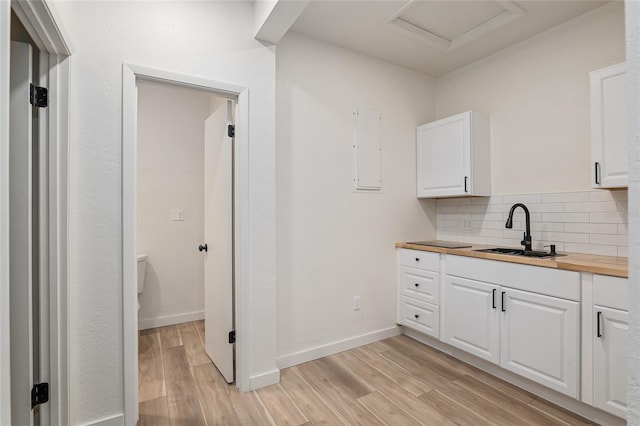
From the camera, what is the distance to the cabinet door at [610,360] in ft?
5.46

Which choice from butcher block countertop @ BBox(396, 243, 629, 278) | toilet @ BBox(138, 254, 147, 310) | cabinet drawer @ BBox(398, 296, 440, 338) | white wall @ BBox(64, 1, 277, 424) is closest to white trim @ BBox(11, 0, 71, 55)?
white wall @ BBox(64, 1, 277, 424)

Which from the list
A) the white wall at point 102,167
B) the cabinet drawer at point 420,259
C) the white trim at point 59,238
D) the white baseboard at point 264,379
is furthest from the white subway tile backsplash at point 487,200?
the white trim at point 59,238

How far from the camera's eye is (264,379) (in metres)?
2.19

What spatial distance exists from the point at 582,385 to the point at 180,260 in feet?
11.4

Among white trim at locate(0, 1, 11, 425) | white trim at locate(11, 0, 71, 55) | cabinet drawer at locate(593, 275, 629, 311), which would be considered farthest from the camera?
cabinet drawer at locate(593, 275, 629, 311)

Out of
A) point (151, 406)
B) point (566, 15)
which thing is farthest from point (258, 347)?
point (566, 15)

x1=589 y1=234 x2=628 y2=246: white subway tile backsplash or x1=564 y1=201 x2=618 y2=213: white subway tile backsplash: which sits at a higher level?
x1=564 y1=201 x2=618 y2=213: white subway tile backsplash

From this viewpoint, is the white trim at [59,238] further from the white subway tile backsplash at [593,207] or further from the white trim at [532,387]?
the white subway tile backsplash at [593,207]

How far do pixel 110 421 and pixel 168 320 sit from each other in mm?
1723

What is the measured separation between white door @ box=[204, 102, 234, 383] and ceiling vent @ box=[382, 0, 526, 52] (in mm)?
1507

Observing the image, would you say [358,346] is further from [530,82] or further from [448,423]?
[530,82]

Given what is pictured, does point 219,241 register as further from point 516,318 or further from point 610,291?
point 610,291

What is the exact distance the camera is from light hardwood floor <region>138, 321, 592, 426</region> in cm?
186

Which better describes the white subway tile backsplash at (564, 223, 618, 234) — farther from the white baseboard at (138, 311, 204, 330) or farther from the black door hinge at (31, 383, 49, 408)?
the white baseboard at (138, 311, 204, 330)
